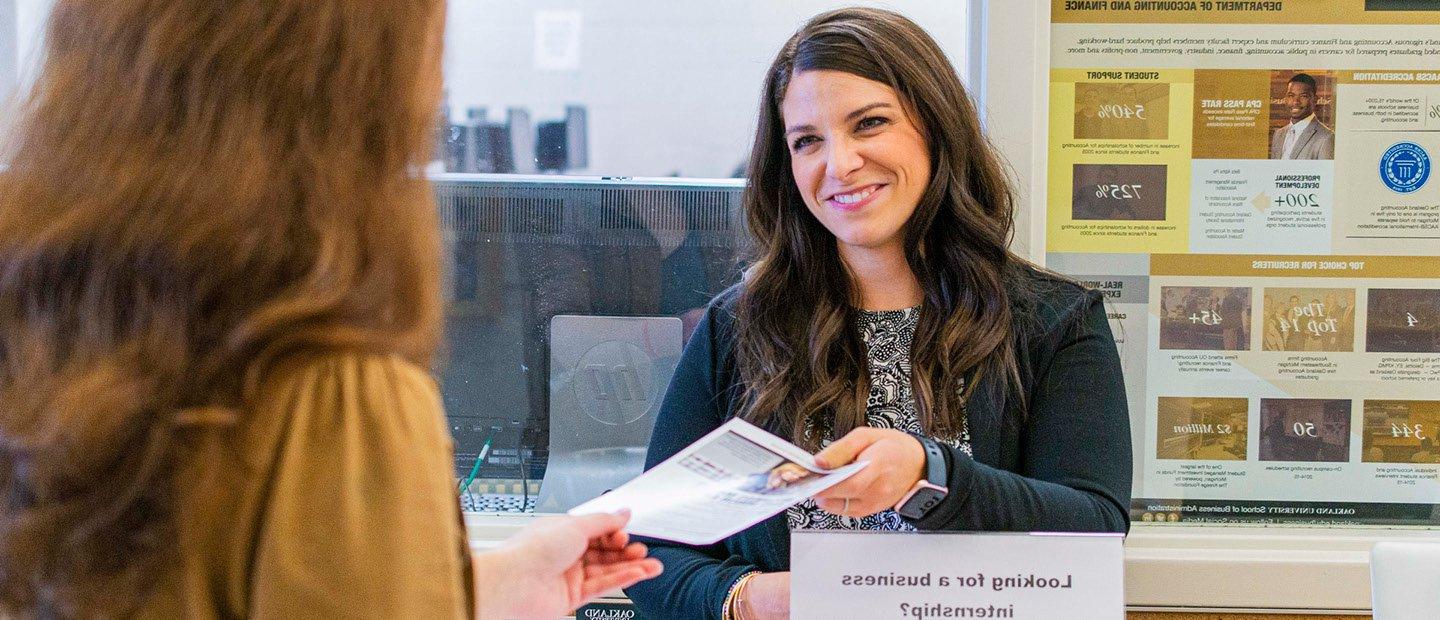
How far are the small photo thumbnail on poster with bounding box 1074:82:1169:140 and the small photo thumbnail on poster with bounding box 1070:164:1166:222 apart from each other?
6 centimetres

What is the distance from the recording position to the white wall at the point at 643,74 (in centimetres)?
226

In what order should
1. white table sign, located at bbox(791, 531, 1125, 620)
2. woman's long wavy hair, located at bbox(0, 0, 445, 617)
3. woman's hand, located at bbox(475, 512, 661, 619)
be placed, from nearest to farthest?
woman's long wavy hair, located at bbox(0, 0, 445, 617), woman's hand, located at bbox(475, 512, 661, 619), white table sign, located at bbox(791, 531, 1125, 620)

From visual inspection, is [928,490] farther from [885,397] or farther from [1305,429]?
[1305,429]

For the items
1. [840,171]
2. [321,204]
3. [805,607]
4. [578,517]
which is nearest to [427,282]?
[321,204]

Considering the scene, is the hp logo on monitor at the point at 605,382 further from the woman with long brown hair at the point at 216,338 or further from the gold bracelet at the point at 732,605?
the woman with long brown hair at the point at 216,338

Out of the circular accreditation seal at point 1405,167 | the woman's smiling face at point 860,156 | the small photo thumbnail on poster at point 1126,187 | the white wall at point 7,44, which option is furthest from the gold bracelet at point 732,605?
the white wall at point 7,44

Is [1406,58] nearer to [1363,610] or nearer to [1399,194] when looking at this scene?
[1399,194]

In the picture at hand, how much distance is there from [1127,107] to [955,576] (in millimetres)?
1094

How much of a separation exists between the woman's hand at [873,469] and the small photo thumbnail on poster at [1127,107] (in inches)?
37.3

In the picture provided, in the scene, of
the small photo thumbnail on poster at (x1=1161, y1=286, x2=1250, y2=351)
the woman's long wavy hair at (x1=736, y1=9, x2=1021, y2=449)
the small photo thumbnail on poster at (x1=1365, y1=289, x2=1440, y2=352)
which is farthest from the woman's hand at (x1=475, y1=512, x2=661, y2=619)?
the small photo thumbnail on poster at (x1=1365, y1=289, x2=1440, y2=352)

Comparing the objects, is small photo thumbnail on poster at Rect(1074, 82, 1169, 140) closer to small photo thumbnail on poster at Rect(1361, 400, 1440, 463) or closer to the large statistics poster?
the large statistics poster

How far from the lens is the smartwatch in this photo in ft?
4.66

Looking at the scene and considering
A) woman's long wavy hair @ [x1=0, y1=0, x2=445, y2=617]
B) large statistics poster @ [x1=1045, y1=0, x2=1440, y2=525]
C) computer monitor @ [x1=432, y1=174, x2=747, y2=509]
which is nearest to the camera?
woman's long wavy hair @ [x1=0, y1=0, x2=445, y2=617]

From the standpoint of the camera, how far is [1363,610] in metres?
2.12
